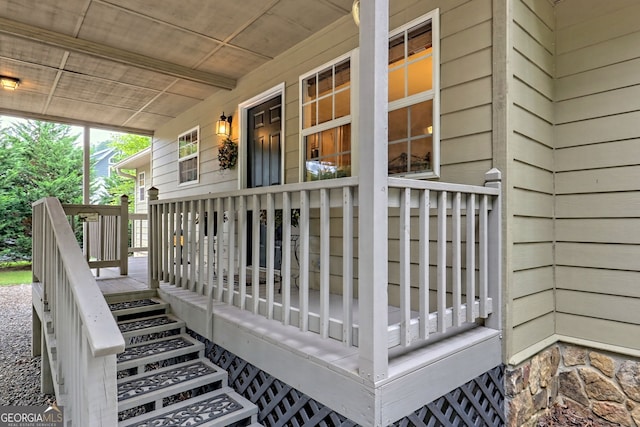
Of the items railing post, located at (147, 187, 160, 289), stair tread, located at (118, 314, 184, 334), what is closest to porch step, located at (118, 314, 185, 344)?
stair tread, located at (118, 314, 184, 334)

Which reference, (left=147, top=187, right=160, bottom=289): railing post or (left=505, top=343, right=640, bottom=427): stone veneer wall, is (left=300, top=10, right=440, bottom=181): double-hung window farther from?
(left=147, top=187, right=160, bottom=289): railing post

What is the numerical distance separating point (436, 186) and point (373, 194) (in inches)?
21.0

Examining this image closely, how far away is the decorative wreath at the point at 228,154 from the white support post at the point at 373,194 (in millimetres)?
3653

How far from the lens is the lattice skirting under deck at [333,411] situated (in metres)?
1.88

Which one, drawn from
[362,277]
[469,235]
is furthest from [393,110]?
[362,277]

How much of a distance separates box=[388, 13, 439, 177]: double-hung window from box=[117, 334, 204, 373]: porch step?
2.14 m

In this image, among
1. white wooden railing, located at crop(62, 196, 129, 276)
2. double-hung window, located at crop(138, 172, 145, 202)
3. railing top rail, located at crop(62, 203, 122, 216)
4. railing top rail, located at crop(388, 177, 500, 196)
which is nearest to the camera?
railing top rail, located at crop(388, 177, 500, 196)

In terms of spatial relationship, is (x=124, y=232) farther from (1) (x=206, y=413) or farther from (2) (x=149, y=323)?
(1) (x=206, y=413)

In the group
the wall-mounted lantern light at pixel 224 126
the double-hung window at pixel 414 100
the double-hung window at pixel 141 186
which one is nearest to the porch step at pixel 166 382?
the double-hung window at pixel 414 100

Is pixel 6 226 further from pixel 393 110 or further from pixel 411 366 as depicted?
pixel 411 366

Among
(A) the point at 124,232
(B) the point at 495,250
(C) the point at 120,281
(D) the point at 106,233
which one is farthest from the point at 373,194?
(D) the point at 106,233

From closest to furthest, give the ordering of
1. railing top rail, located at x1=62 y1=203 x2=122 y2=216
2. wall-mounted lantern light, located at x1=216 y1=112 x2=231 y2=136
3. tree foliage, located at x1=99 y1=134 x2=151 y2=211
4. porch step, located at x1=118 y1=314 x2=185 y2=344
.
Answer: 1. porch step, located at x1=118 y1=314 x2=185 y2=344
2. railing top rail, located at x1=62 y1=203 x2=122 y2=216
3. wall-mounted lantern light, located at x1=216 y1=112 x2=231 y2=136
4. tree foliage, located at x1=99 y1=134 x2=151 y2=211

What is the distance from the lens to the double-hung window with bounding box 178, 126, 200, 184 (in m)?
6.04

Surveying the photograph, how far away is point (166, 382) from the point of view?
2.43m
